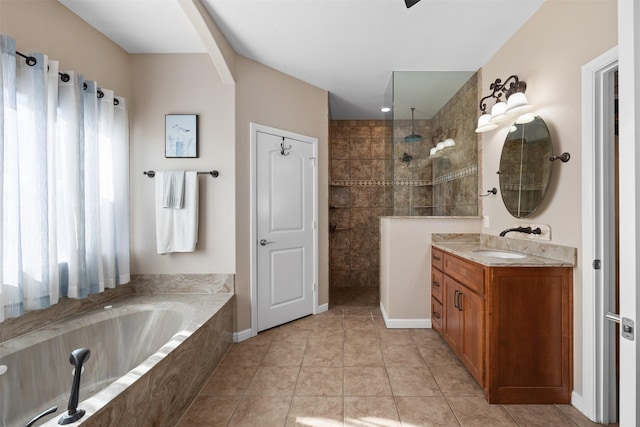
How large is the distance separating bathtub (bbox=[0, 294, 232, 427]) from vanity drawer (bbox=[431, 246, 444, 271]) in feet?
6.41

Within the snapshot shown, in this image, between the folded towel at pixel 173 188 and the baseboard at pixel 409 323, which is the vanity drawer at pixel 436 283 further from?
the folded towel at pixel 173 188

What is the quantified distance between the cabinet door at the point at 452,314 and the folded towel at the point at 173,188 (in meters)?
2.42

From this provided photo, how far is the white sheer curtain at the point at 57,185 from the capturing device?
1.53 meters

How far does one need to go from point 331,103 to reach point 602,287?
10.7ft

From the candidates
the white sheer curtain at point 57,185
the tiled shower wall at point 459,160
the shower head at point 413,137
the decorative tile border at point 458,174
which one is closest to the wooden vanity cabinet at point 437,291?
the tiled shower wall at point 459,160

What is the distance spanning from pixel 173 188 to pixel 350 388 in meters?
2.15

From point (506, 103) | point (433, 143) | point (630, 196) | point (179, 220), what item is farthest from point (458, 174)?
point (179, 220)

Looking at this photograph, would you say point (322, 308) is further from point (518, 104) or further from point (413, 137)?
point (518, 104)

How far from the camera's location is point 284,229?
9.59ft

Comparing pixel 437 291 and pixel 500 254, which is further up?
pixel 500 254

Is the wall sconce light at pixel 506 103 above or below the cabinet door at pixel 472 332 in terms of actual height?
above

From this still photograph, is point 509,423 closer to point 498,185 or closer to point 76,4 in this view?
point 498,185

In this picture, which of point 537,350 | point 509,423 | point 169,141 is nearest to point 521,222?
point 537,350

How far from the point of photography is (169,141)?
2.49 meters
